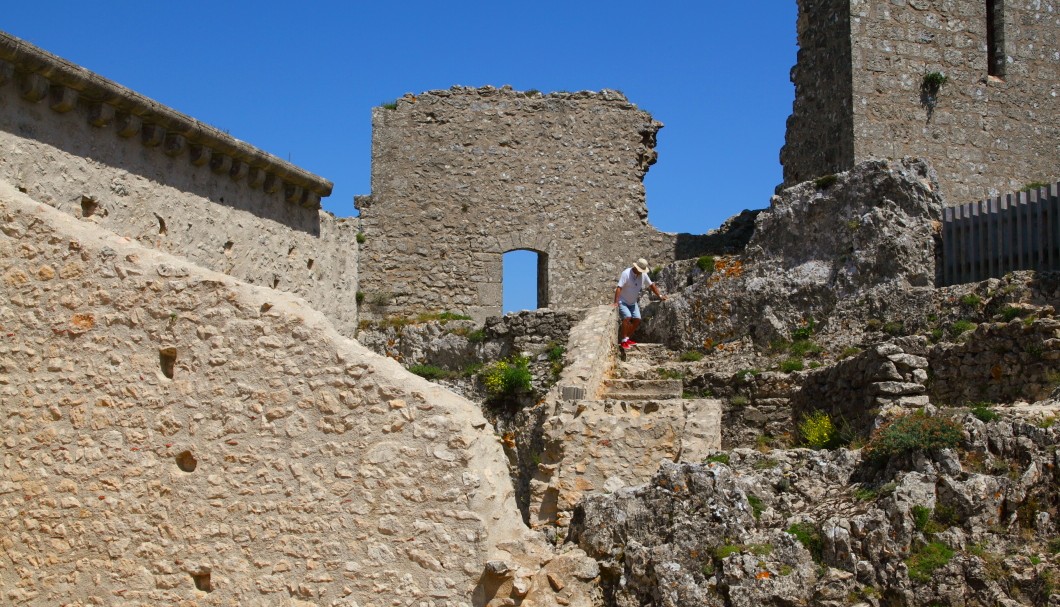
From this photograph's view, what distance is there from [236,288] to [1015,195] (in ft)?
35.6

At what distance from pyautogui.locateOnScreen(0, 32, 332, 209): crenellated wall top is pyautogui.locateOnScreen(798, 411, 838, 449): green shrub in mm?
6315

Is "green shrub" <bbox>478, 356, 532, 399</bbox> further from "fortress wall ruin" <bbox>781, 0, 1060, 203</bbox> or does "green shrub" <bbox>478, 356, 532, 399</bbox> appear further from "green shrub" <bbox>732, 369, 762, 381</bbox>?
"fortress wall ruin" <bbox>781, 0, 1060, 203</bbox>

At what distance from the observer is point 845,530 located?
8859mm

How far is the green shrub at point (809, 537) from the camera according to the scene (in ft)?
29.2

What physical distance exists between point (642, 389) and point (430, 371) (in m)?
4.56

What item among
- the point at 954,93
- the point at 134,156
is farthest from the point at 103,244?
the point at 954,93

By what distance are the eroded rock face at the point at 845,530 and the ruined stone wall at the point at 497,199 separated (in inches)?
514

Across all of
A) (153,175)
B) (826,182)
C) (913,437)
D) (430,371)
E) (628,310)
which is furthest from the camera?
(430,371)

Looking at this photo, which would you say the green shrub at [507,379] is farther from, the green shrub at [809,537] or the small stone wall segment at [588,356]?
the green shrub at [809,537]

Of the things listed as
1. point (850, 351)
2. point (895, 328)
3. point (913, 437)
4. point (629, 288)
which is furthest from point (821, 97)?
point (913, 437)

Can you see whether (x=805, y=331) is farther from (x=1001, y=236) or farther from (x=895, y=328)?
(x=1001, y=236)

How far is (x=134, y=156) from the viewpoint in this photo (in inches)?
466

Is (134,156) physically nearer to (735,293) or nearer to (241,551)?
(241,551)

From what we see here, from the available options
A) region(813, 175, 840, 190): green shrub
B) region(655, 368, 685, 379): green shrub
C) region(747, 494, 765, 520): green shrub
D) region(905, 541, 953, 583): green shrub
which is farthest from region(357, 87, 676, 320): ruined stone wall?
region(905, 541, 953, 583): green shrub
